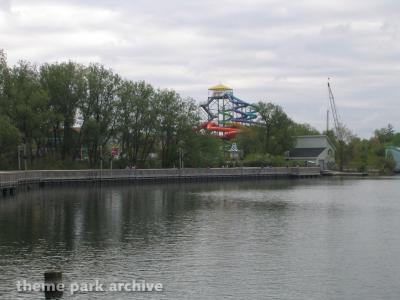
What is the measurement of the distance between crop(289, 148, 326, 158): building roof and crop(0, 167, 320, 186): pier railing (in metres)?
13.1

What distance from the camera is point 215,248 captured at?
40.0 metres

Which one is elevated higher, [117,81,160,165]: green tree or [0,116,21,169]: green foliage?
[117,81,160,165]: green tree

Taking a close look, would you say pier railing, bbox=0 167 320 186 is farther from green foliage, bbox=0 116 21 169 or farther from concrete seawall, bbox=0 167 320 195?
green foliage, bbox=0 116 21 169

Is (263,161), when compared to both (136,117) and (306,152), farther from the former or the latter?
(136,117)

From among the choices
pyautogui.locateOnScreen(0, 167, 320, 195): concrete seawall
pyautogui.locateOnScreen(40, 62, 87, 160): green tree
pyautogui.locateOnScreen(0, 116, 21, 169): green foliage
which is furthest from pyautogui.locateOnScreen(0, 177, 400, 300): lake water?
pyautogui.locateOnScreen(40, 62, 87, 160): green tree

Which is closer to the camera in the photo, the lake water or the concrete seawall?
the lake water

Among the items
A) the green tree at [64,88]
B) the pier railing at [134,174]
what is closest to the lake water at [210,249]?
the pier railing at [134,174]

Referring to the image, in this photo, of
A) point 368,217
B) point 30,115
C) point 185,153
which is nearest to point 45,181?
point 30,115

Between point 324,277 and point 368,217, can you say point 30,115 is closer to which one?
point 368,217

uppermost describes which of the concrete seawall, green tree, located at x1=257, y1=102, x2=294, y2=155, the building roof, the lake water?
green tree, located at x1=257, y1=102, x2=294, y2=155

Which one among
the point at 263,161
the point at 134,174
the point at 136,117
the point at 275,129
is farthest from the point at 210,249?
the point at 275,129

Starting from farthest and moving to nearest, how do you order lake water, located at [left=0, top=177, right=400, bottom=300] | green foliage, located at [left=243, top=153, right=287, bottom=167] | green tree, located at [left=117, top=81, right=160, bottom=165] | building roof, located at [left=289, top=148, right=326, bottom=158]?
building roof, located at [left=289, top=148, right=326, bottom=158] → green foliage, located at [left=243, top=153, right=287, bottom=167] → green tree, located at [left=117, top=81, right=160, bottom=165] → lake water, located at [left=0, top=177, right=400, bottom=300]

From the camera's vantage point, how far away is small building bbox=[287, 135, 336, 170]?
180 m

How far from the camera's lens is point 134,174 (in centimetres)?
12106
